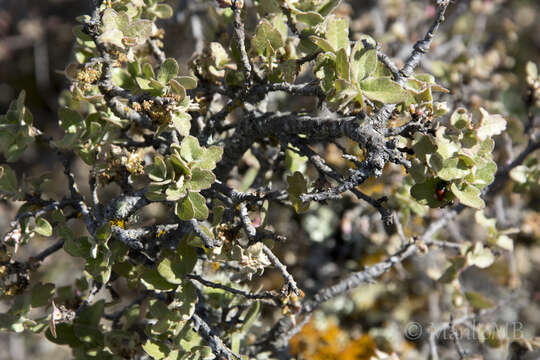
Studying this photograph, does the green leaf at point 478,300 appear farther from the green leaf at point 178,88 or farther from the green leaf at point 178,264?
the green leaf at point 178,88

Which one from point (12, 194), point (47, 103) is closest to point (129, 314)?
point (12, 194)

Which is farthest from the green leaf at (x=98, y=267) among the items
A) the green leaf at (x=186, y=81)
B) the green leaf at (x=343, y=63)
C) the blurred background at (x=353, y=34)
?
the green leaf at (x=343, y=63)

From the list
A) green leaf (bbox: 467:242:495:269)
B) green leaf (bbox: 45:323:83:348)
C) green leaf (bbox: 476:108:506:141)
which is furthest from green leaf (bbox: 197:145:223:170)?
green leaf (bbox: 467:242:495:269)

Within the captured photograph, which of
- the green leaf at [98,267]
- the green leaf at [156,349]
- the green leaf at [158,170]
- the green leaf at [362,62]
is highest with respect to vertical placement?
the green leaf at [362,62]

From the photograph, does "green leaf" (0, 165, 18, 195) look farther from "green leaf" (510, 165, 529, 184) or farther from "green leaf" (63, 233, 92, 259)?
"green leaf" (510, 165, 529, 184)

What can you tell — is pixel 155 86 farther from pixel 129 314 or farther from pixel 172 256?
pixel 129 314

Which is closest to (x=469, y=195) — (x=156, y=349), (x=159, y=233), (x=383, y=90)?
(x=383, y=90)
